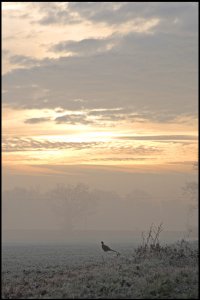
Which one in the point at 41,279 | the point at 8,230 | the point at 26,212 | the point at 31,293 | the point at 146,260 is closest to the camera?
the point at 31,293

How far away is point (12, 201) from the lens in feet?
617

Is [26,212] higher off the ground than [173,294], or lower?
lower

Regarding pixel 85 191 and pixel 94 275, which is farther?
pixel 85 191

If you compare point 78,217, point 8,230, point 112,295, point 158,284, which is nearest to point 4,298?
point 112,295

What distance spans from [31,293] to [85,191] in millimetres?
132594

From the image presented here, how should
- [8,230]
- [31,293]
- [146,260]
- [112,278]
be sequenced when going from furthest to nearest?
[8,230]
[146,260]
[112,278]
[31,293]

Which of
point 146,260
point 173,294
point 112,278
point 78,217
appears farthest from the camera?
point 78,217

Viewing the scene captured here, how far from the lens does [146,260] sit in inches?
901

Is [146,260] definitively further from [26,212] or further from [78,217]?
[26,212]

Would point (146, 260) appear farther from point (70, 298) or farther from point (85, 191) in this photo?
point (85, 191)

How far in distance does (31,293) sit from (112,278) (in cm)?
311

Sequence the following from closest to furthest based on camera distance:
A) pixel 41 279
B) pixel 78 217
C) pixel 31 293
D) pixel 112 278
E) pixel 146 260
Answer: pixel 31 293, pixel 112 278, pixel 41 279, pixel 146 260, pixel 78 217

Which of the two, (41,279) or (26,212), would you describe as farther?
(26,212)

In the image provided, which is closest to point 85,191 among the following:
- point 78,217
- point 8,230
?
point 78,217
